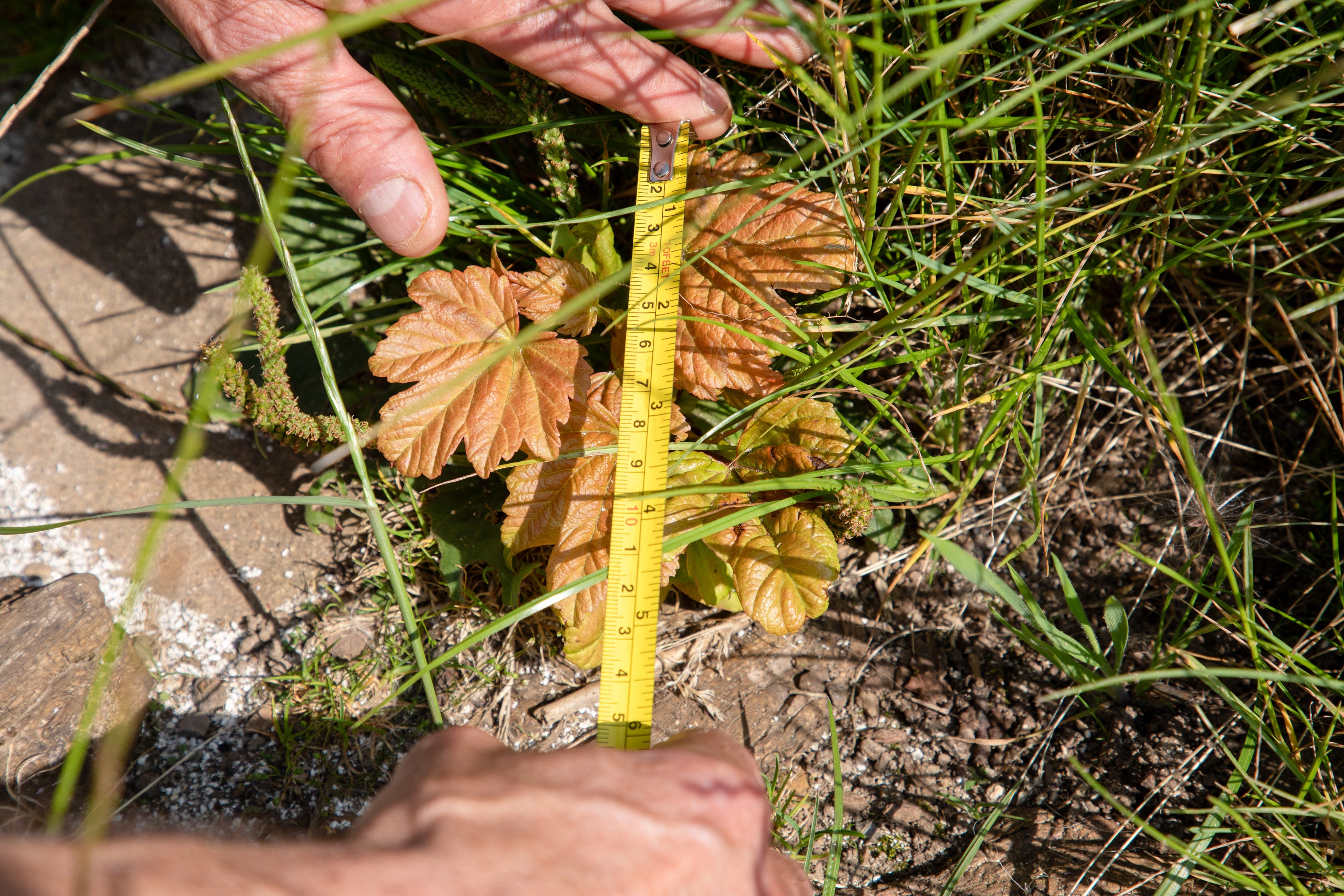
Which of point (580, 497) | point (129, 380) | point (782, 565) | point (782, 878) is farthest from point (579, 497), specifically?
point (129, 380)

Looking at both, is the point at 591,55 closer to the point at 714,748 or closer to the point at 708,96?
the point at 708,96

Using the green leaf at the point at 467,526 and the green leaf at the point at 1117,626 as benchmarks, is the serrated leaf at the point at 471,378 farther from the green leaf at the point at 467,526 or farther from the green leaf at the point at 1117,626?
the green leaf at the point at 1117,626

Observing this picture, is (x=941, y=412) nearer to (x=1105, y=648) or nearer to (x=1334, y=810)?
(x=1105, y=648)

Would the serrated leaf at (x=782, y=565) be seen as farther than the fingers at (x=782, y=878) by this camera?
Yes

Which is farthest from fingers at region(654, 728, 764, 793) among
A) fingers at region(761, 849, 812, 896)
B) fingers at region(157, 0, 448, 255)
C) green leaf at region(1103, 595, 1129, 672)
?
fingers at region(157, 0, 448, 255)

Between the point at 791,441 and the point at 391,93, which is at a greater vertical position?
the point at 391,93

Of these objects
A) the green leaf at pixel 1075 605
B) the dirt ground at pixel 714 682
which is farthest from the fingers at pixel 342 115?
the green leaf at pixel 1075 605
